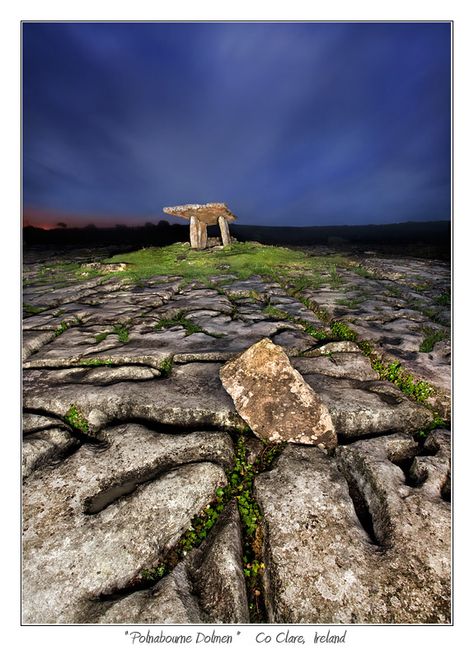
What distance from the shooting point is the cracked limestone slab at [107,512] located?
66.5 inches

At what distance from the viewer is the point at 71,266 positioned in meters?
12.7

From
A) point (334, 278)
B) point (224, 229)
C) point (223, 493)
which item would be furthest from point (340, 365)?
point (224, 229)

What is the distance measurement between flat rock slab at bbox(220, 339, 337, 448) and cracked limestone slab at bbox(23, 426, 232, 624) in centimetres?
35

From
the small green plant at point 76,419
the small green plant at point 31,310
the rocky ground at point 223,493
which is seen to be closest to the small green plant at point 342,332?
the rocky ground at point 223,493

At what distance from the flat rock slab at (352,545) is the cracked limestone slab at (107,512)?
1.74 feet

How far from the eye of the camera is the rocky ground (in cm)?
162

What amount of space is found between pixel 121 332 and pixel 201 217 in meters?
12.5

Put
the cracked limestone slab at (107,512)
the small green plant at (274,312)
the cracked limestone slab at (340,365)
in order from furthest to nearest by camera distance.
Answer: the small green plant at (274,312) < the cracked limestone slab at (340,365) < the cracked limestone slab at (107,512)

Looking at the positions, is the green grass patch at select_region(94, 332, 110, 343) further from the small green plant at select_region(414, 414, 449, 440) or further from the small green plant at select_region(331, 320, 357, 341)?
the small green plant at select_region(414, 414, 449, 440)

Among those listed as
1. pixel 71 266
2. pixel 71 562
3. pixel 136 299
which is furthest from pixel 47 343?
pixel 71 266

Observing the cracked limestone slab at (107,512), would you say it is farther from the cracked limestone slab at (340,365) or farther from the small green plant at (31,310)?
the small green plant at (31,310)

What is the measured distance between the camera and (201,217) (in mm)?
16203

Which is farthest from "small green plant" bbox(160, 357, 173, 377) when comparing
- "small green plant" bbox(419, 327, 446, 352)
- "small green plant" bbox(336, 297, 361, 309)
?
"small green plant" bbox(336, 297, 361, 309)

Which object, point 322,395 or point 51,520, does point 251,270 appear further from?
point 51,520
